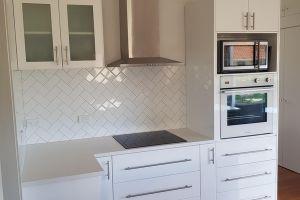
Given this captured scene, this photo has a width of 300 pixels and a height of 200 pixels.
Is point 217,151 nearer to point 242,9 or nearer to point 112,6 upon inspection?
point 242,9

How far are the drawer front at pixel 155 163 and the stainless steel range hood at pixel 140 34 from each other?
2.37 feet

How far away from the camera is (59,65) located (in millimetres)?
2439

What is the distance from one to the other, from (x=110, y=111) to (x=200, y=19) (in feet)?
3.73

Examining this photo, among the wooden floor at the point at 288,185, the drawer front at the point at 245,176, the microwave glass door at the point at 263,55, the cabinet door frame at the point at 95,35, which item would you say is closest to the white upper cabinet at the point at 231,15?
the microwave glass door at the point at 263,55

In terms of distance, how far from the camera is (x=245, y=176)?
281 cm

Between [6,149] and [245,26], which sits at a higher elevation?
[245,26]

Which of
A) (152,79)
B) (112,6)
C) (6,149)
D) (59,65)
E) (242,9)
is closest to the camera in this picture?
(6,149)

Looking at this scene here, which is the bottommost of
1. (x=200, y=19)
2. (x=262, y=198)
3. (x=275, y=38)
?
(x=262, y=198)

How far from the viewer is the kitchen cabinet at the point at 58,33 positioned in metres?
2.36

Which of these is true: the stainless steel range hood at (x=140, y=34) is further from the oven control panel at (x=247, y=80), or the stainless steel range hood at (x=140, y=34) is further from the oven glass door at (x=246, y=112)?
the oven glass door at (x=246, y=112)

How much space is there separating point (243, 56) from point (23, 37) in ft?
5.74

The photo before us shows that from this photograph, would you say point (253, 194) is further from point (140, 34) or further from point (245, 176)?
point (140, 34)

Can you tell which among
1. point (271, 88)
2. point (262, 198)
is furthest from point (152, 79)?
point (262, 198)

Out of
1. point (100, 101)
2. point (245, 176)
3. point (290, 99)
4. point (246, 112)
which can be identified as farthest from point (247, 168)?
point (290, 99)
